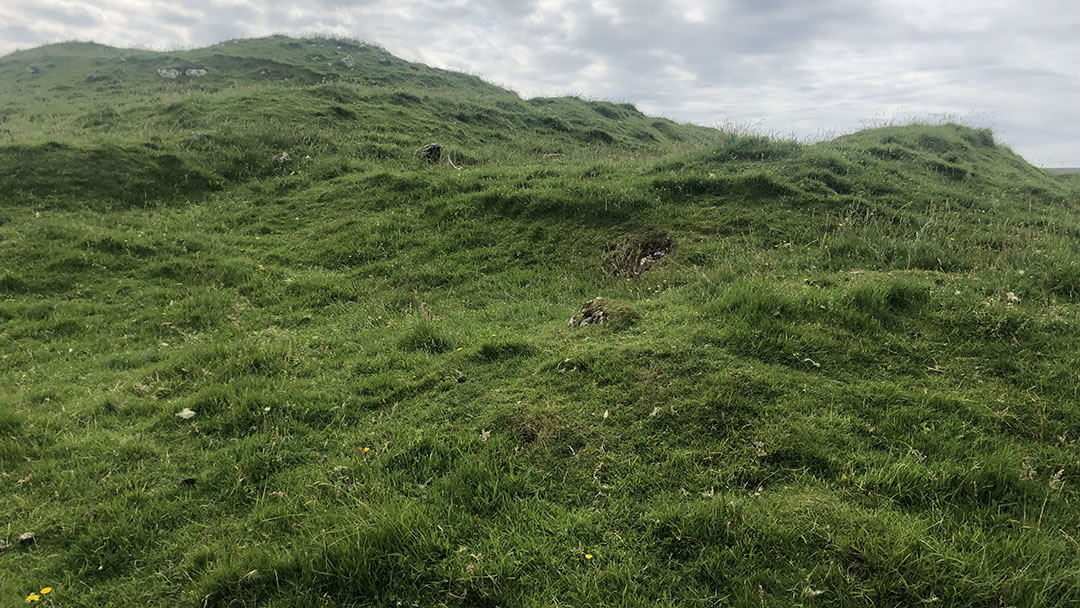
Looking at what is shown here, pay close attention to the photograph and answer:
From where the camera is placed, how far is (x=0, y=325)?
8.59 metres

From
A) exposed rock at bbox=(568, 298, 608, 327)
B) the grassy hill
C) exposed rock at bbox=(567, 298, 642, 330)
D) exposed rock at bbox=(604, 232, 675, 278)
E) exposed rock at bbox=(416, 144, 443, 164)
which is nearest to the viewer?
the grassy hill

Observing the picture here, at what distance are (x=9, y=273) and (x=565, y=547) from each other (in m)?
12.4

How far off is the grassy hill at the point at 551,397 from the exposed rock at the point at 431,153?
474cm

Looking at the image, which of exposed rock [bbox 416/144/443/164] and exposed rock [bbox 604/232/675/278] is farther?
exposed rock [bbox 416/144/443/164]

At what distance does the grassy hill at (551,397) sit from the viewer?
352 cm

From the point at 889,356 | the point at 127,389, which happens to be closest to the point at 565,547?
the point at 889,356

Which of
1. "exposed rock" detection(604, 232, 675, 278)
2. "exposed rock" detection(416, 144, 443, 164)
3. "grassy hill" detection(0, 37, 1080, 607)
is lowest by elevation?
"grassy hill" detection(0, 37, 1080, 607)

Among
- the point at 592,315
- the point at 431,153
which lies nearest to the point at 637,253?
the point at 592,315

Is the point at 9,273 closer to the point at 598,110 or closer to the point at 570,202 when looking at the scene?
the point at 570,202

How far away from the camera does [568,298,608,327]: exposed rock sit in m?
7.14

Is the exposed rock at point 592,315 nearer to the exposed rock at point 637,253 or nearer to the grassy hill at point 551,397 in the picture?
the grassy hill at point 551,397

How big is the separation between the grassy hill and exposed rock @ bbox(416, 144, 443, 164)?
4.74 meters

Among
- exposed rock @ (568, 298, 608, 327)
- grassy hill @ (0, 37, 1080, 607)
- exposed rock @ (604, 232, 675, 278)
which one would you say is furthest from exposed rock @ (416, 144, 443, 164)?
exposed rock @ (568, 298, 608, 327)

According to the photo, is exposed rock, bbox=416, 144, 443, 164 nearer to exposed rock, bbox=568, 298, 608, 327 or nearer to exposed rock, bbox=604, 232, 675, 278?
exposed rock, bbox=604, 232, 675, 278
